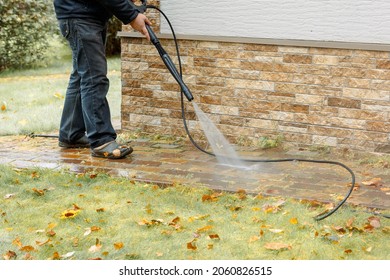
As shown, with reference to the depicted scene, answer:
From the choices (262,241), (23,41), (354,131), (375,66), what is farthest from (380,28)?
(23,41)

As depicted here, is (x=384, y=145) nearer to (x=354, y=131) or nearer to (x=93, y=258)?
(x=354, y=131)

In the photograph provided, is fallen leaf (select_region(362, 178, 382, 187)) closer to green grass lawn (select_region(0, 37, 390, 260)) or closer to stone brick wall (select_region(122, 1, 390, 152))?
green grass lawn (select_region(0, 37, 390, 260))

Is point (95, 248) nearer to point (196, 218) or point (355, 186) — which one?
point (196, 218)

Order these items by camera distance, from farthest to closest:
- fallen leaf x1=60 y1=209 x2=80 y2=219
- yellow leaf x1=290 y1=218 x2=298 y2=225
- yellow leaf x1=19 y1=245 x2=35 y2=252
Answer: fallen leaf x1=60 y1=209 x2=80 y2=219 → yellow leaf x1=290 y1=218 x2=298 y2=225 → yellow leaf x1=19 y1=245 x2=35 y2=252

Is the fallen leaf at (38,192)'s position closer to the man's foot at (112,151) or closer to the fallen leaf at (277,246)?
the man's foot at (112,151)

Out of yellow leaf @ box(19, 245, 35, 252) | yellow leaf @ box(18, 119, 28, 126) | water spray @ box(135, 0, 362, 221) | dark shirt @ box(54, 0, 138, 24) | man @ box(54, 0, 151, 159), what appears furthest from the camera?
yellow leaf @ box(18, 119, 28, 126)

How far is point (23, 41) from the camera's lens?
12453 millimetres

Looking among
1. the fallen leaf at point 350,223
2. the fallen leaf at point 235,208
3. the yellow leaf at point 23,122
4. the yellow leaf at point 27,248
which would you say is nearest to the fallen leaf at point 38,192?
the yellow leaf at point 27,248

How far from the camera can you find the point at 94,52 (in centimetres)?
598

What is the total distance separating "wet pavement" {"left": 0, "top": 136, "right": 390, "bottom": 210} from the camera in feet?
16.3

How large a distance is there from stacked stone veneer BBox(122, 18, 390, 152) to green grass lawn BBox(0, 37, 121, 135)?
46.4 inches

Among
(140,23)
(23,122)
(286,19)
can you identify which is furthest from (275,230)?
(23,122)

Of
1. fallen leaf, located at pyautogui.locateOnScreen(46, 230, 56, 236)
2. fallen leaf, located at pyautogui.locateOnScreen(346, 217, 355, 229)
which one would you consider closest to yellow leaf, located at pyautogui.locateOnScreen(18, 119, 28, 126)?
fallen leaf, located at pyautogui.locateOnScreen(46, 230, 56, 236)

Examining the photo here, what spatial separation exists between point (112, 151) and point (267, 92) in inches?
52.6
